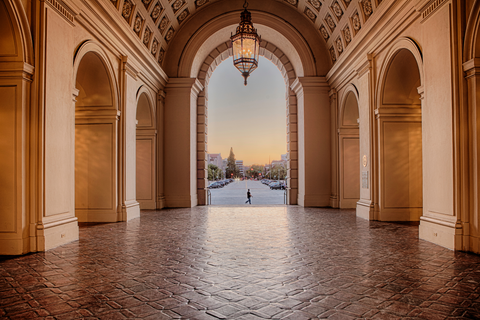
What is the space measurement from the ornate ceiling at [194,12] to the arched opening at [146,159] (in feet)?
10.3

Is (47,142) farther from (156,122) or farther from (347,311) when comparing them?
(156,122)

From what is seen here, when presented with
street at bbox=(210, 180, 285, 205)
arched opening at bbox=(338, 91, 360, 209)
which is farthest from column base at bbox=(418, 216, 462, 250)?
street at bbox=(210, 180, 285, 205)

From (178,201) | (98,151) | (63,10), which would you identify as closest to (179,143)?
(178,201)

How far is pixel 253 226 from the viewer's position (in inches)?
401

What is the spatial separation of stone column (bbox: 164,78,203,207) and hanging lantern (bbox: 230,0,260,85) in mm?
5606

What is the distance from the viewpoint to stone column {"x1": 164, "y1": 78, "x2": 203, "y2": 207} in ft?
55.3

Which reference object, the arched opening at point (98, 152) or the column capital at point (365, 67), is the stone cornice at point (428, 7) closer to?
the column capital at point (365, 67)

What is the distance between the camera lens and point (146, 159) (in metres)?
15.7

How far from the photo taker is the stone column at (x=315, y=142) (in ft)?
55.5

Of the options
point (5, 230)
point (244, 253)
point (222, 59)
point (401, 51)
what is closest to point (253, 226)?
point (244, 253)

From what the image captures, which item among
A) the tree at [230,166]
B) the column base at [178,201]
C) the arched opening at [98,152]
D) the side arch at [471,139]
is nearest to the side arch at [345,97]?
the side arch at [471,139]

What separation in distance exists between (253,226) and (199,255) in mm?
3934

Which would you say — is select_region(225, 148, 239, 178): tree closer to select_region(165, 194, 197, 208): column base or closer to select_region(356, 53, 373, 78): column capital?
select_region(165, 194, 197, 208): column base

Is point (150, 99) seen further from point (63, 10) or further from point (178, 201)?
point (63, 10)
